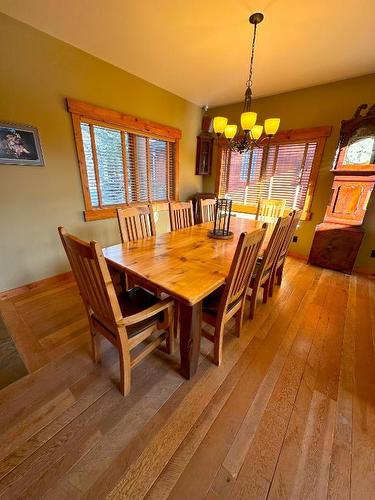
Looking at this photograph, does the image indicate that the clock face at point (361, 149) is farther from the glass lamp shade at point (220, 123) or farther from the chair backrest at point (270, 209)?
the glass lamp shade at point (220, 123)

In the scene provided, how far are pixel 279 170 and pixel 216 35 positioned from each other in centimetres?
211

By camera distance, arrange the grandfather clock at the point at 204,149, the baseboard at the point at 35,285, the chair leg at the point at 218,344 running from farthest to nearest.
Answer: the grandfather clock at the point at 204,149, the baseboard at the point at 35,285, the chair leg at the point at 218,344

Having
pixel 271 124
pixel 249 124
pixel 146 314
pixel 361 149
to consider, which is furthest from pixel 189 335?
pixel 361 149

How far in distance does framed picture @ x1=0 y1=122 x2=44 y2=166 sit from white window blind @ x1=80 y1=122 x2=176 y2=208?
54 centimetres

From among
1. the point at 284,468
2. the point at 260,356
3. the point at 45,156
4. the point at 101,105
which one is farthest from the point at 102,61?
the point at 284,468

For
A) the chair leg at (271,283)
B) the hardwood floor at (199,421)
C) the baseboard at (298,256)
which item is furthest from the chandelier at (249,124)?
the baseboard at (298,256)

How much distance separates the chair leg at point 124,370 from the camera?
3.85 feet

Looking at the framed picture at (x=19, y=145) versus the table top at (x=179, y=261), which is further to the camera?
the framed picture at (x=19, y=145)

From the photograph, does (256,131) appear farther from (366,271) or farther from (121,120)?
(366,271)

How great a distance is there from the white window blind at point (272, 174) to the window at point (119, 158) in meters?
1.17

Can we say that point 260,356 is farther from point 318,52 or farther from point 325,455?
point 318,52

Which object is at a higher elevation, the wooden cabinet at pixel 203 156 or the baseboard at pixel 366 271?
the wooden cabinet at pixel 203 156

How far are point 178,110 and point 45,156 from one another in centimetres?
238

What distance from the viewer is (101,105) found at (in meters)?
2.57
